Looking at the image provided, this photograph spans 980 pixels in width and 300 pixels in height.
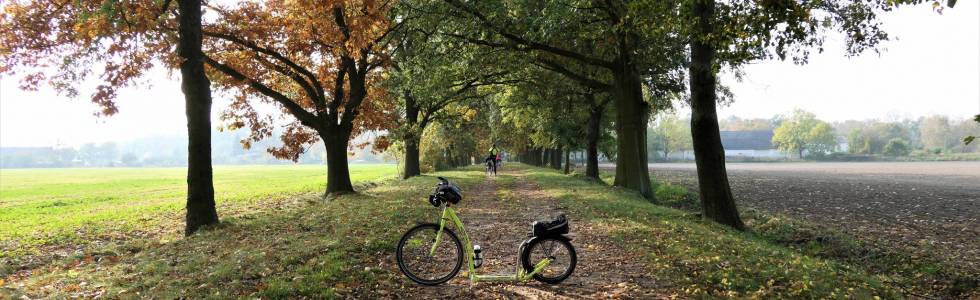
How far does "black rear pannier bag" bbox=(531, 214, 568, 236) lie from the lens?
6.81 meters

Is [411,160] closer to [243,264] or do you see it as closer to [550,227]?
[243,264]

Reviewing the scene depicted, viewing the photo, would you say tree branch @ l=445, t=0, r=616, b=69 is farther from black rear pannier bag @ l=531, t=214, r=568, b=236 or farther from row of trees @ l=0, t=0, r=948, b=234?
black rear pannier bag @ l=531, t=214, r=568, b=236

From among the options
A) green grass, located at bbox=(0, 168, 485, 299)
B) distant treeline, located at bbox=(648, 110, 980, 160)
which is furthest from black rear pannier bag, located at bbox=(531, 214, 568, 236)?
distant treeline, located at bbox=(648, 110, 980, 160)

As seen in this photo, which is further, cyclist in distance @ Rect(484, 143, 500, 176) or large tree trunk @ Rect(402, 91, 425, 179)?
cyclist in distance @ Rect(484, 143, 500, 176)

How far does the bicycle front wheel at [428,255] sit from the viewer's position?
6863 mm

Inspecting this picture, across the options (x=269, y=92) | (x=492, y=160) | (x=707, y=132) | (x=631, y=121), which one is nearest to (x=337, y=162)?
(x=269, y=92)

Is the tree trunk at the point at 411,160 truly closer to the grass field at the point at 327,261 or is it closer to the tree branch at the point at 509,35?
the tree branch at the point at 509,35

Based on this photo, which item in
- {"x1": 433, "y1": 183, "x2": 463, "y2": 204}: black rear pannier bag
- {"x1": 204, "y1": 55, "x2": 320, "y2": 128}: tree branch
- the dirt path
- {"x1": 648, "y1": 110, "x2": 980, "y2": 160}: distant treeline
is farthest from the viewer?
{"x1": 648, "y1": 110, "x2": 980, "y2": 160}: distant treeline

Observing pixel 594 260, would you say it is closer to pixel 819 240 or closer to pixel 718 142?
pixel 718 142

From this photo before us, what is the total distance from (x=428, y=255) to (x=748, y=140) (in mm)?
→ 152394

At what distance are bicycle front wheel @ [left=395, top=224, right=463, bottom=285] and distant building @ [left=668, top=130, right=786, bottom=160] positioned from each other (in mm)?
130781

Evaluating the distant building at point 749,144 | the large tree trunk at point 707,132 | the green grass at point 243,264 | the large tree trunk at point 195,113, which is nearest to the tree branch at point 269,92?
the large tree trunk at point 195,113

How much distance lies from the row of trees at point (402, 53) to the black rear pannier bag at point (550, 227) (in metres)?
5.24

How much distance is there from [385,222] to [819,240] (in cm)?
1012
